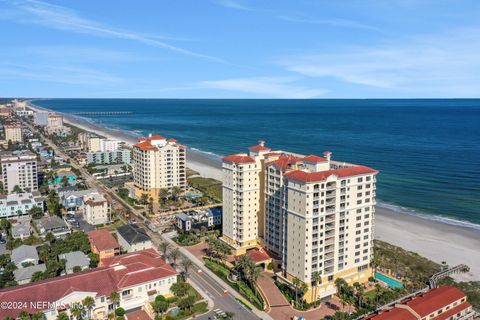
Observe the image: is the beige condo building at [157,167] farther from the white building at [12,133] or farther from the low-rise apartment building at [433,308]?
the white building at [12,133]

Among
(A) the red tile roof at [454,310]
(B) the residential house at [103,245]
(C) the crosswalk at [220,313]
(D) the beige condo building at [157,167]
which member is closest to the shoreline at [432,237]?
(A) the red tile roof at [454,310]

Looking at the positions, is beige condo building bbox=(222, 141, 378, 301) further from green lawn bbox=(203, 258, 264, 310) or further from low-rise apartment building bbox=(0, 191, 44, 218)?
low-rise apartment building bbox=(0, 191, 44, 218)

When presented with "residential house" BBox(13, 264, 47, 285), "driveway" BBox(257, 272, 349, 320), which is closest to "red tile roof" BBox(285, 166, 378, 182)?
"driveway" BBox(257, 272, 349, 320)

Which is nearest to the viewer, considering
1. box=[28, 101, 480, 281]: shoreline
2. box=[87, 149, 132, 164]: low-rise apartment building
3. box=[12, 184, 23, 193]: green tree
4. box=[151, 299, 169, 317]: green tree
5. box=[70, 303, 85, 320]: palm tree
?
box=[70, 303, 85, 320]: palm tree

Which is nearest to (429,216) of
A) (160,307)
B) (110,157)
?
(160,307)

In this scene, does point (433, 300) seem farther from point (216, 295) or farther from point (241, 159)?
point (241, 159)
